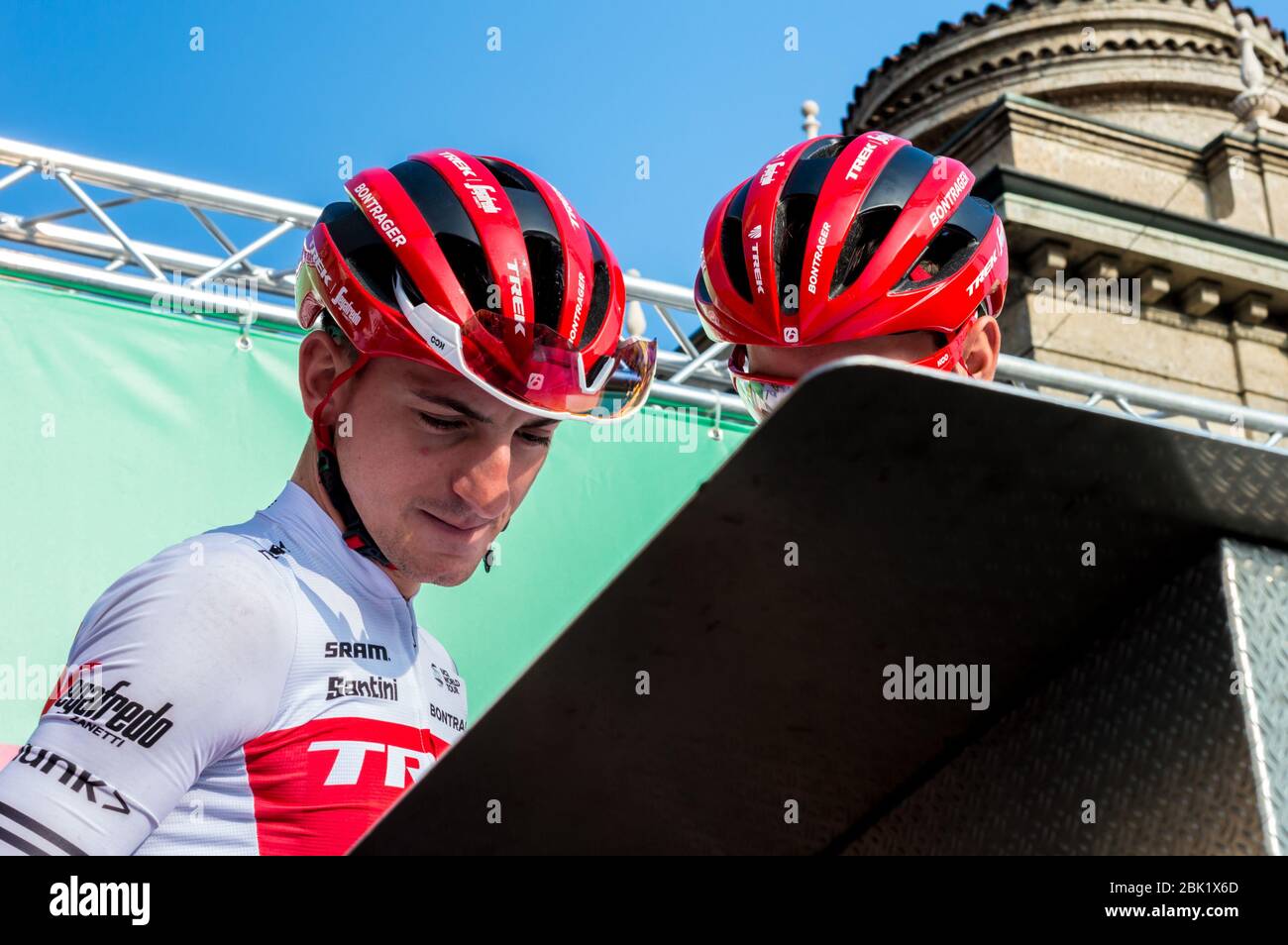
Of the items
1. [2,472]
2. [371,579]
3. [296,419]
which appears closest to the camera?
[371,579]

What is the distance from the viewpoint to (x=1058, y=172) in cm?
1692

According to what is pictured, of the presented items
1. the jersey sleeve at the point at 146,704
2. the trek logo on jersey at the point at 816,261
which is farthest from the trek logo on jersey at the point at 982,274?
the jersey sleeve at the point at 146,704

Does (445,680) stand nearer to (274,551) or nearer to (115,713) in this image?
(274,551)

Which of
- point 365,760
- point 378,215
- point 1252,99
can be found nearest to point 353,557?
point 365,760

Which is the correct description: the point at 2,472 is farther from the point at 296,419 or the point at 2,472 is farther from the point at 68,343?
the point at 296,419

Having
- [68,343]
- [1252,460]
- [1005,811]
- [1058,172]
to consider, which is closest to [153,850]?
[1005,811]

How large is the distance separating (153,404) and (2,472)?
2.31 feet

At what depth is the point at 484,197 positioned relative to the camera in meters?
2.52

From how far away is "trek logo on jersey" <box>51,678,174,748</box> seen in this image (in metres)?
1.59

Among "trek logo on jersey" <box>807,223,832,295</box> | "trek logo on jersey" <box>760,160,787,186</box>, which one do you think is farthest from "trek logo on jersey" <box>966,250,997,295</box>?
"trek logo on jersey" <box>760,160,787,186</box>

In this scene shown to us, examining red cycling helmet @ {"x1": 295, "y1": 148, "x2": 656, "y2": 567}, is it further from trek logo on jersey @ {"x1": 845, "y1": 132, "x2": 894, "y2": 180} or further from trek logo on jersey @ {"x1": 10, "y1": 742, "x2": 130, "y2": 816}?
trek logo on jersey @ {"x1": 10, "y1": 742, "x2": 130, "y2": 816}

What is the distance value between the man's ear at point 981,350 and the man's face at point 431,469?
1155 millimetres

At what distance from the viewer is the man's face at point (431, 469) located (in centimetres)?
221

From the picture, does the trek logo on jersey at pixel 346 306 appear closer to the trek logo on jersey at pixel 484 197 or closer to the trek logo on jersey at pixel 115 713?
the trek logo on jersey at pixel 484 197
